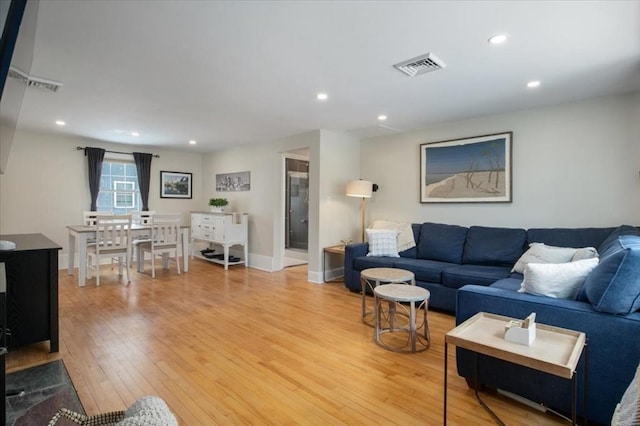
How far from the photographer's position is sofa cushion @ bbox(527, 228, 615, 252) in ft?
10.2

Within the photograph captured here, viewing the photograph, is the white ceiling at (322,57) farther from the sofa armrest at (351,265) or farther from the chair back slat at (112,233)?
the sofa armrest at (351,265)

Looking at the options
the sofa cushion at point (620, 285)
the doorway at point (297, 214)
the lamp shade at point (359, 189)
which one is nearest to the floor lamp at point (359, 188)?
the lamp shade at point (359, 189)

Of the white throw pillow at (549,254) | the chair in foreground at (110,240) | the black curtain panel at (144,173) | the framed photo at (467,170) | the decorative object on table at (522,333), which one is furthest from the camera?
the black curtain panel at (144,173)

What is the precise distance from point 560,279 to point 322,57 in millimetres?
2220

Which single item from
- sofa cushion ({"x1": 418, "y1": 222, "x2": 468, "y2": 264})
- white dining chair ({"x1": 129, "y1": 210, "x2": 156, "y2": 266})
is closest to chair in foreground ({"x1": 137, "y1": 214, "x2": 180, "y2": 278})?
white dining chair ({"x1": 129, "y1": 210, "x2": 156, "y2": 266})

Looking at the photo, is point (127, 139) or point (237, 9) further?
point (127, 139)

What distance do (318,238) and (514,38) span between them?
3.34 metres

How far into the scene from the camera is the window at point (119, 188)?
6.07m

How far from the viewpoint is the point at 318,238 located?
188 inches

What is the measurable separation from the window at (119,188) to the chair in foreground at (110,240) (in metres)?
1.62

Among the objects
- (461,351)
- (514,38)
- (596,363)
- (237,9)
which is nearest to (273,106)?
(237,9)

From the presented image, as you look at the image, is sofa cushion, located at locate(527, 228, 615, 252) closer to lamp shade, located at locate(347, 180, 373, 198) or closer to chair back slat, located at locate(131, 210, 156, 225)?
lamp shade, located at locate(347, 180, 373, 198)

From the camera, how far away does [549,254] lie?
300 cm

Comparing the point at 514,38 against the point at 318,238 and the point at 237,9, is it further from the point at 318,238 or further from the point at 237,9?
the point at 318,238
